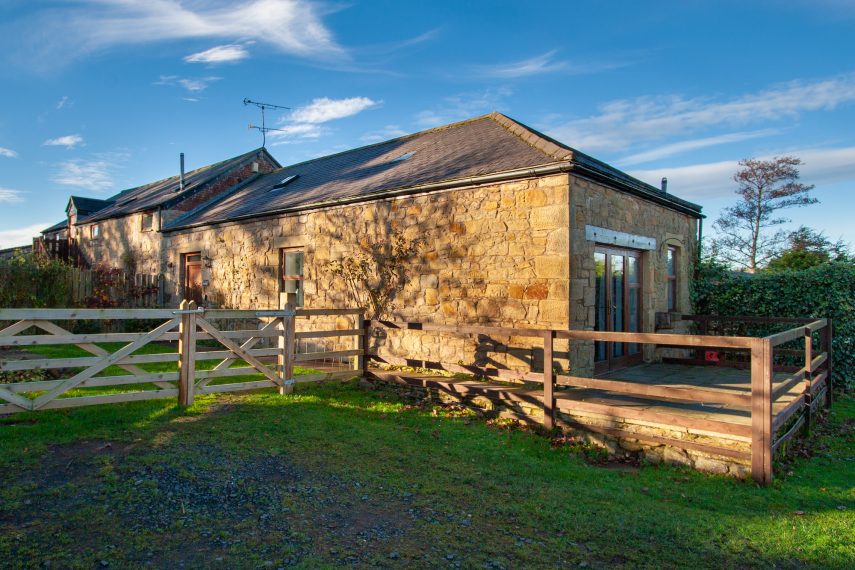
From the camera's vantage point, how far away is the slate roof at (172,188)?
667 inches

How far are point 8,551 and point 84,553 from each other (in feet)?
1.47

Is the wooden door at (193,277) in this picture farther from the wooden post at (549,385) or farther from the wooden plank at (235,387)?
the wooden post at (549,385)

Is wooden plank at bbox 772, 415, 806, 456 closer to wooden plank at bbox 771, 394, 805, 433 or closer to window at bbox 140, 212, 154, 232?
wooden plank at bbox 771, 394, 805, 433

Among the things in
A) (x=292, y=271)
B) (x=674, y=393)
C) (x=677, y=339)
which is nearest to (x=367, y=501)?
(x=674, y=393)

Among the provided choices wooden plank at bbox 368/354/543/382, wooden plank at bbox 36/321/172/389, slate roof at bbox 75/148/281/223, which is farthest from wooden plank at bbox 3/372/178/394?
slate roof at bbox 75/148/281/223

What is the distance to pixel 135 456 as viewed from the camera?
16.3 feet

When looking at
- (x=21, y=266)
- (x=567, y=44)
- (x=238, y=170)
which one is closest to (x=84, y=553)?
(x=567, y=44)

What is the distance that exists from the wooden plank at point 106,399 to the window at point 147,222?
11481mm

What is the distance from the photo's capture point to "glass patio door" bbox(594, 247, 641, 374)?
891 centimetres

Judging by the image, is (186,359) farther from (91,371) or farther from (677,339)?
(677,339)

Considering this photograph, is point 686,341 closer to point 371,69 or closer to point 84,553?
point 84,553

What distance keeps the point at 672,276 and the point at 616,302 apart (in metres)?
2.72

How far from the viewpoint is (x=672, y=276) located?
37.2ft

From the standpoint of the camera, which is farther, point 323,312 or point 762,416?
point 323,312
